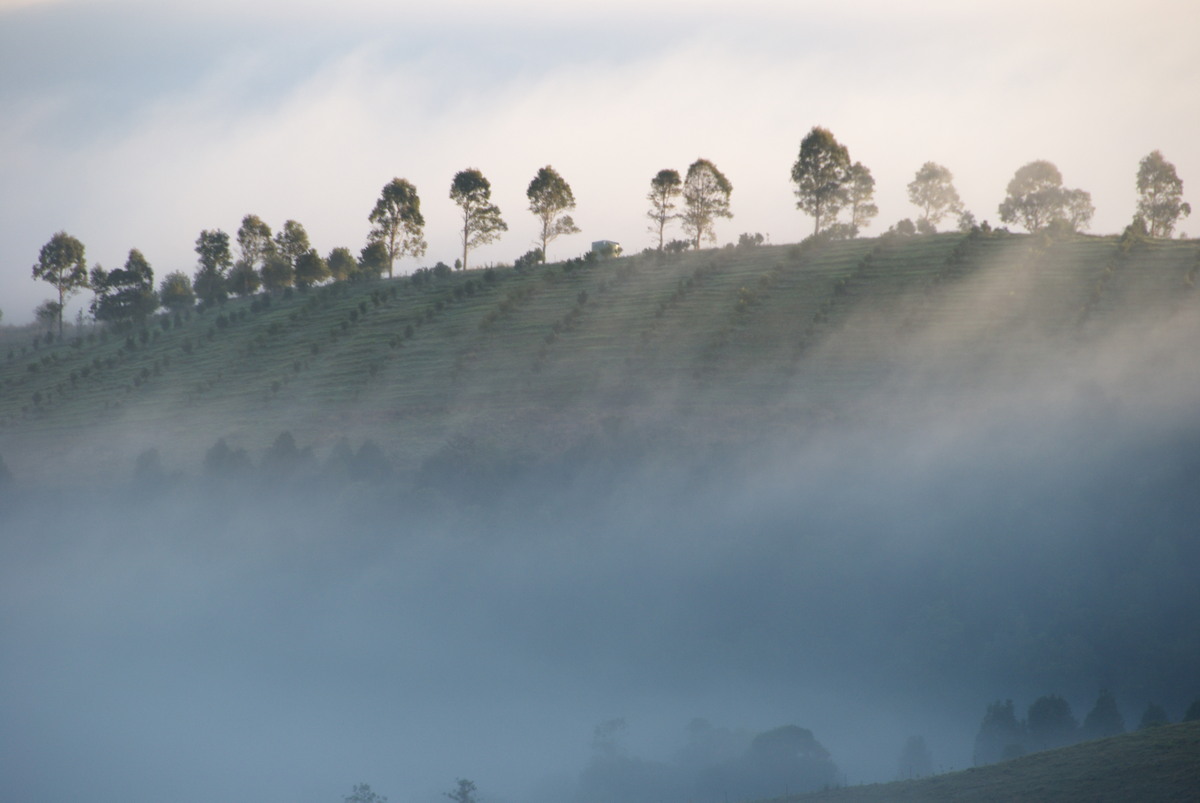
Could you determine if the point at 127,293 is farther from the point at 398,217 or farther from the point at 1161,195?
the point at 1161,195

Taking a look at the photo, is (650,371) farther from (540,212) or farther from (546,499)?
(540,212)

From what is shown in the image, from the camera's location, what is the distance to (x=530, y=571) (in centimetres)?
4628

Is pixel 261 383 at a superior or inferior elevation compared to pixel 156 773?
superior

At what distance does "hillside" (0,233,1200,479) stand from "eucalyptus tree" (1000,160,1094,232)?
560 inches

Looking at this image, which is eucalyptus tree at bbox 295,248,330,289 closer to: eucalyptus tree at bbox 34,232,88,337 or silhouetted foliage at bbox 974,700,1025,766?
eucalyptus tree at bbox 34,232,88,337

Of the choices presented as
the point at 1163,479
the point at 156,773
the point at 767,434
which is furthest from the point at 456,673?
the point at 1163,479

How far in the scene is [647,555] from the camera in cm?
4575

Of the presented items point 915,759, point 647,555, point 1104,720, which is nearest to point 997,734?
point 915,759

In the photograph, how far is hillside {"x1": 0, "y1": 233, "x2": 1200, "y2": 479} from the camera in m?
52.7

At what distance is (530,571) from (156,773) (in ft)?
60.0

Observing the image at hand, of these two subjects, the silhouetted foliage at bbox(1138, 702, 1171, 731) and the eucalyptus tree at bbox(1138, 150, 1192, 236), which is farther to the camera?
the eucalyptus tree at bbox(1138, 150, 1192, 236)

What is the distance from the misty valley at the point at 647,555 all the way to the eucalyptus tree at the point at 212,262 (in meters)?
30.0

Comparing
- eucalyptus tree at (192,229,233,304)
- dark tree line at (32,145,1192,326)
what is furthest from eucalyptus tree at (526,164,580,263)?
eucalyptus tree at (192,229,233,304)

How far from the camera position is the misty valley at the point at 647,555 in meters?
37.0
